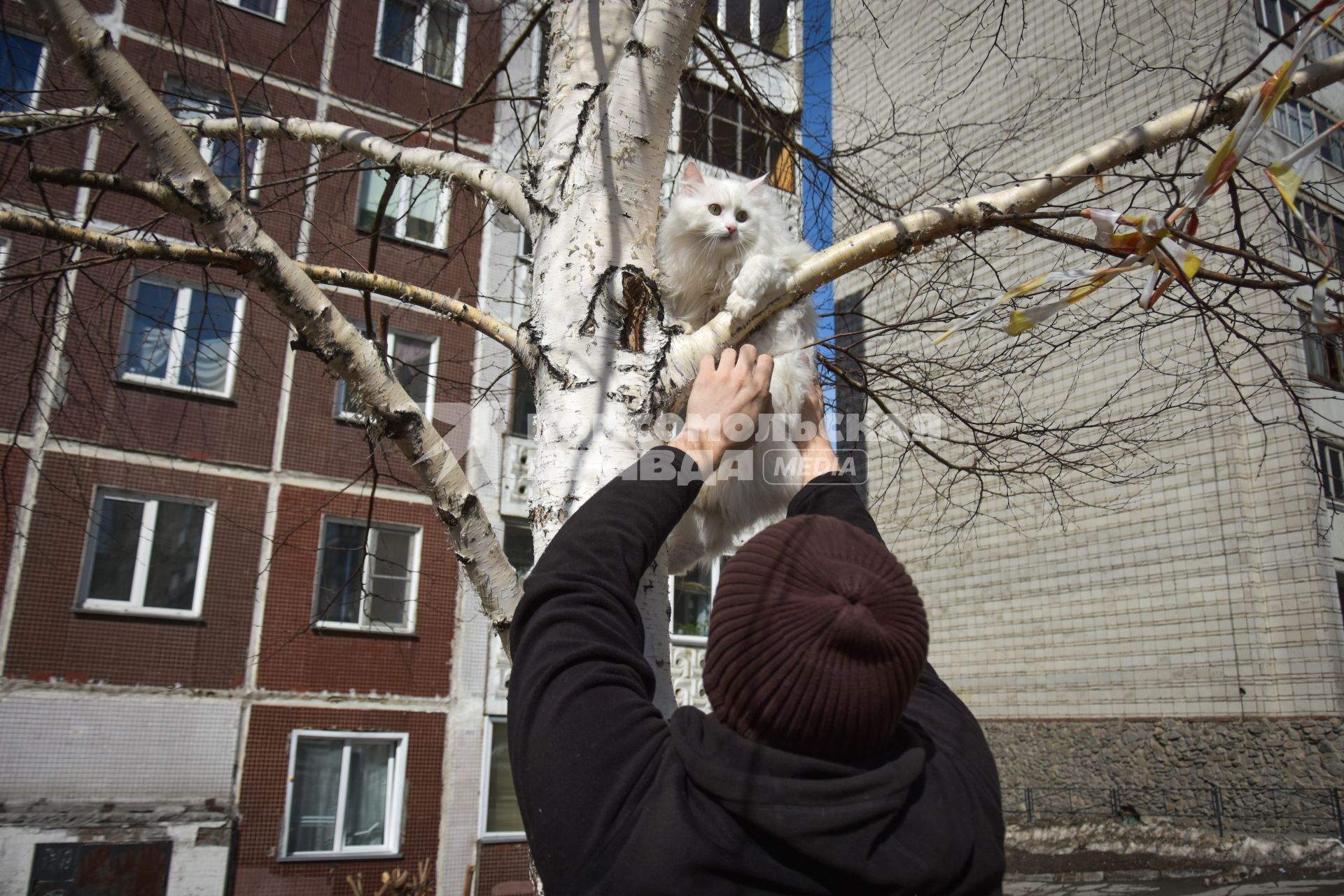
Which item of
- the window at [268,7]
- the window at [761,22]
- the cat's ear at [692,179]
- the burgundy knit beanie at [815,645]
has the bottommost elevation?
the burgundy knit beanie at [815,645]

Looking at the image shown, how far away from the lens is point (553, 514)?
6.12 feet

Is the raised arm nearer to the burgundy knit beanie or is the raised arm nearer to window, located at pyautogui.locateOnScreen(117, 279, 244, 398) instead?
the burgundy knit beanie

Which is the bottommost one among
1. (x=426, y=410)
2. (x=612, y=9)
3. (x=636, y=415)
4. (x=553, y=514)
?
(x=553, y=514)

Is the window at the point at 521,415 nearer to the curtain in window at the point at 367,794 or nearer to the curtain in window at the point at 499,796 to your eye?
the curtain in window at the point at 499,796

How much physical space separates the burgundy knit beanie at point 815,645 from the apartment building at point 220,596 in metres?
6.87

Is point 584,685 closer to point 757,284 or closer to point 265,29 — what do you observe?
point 757,284

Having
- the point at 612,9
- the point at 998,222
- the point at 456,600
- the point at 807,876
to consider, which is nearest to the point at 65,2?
the point at 612,9

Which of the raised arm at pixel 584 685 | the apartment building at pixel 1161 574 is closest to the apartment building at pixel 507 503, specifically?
the apartment building at pixel 1161 574

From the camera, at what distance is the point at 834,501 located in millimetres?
1549

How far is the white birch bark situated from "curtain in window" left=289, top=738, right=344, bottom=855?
8.23 m

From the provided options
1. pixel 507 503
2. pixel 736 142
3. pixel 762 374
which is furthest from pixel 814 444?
pixel 507 503

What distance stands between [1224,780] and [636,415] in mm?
10937

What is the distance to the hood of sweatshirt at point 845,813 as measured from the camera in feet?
3.01

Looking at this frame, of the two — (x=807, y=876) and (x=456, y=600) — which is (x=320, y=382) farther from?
(x=807, y=876)
